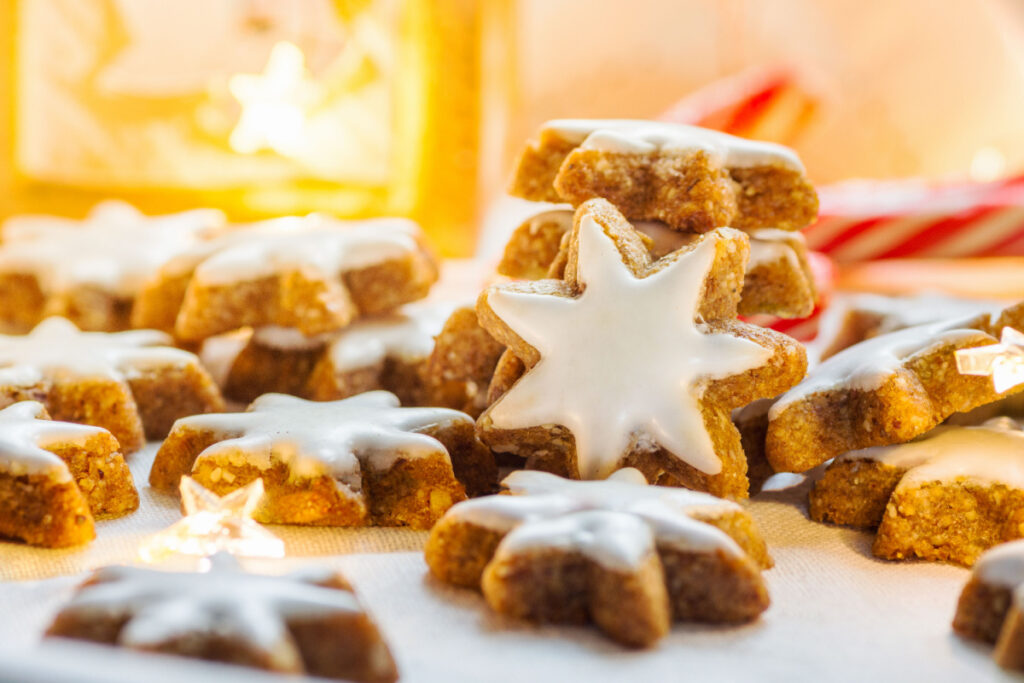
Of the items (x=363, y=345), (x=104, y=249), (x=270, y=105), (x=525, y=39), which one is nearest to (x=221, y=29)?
(x=270, y=105)

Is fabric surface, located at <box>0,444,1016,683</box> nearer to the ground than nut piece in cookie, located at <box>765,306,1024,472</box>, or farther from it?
nearer to the ground

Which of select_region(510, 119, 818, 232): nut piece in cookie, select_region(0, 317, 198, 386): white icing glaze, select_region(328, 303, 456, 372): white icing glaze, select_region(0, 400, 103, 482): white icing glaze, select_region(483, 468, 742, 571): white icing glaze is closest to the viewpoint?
select_region(483, 468, 742, 571): white icing glaze

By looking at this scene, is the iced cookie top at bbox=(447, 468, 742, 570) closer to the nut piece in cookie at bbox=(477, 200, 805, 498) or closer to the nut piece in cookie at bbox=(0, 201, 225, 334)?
the nut piece in cookie at bbox=(477, 200, 805, 498)

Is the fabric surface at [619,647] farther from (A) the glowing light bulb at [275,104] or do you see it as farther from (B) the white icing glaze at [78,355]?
(A) the glowing light bulb at [275,104]

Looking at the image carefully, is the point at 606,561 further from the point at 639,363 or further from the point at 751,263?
the point at 751,263

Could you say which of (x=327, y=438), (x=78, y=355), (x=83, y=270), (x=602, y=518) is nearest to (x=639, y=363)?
(x=602, y=518)

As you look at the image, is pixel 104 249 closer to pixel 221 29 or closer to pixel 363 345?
pixel 363 345

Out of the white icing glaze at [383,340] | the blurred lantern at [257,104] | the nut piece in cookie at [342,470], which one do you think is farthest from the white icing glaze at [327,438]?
the blurred lantern at [257,104]

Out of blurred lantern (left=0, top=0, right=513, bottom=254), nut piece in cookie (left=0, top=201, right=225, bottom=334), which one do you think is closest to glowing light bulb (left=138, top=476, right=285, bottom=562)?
nut piece in cookie (left=0, top=201, right=225, bottom=334)
